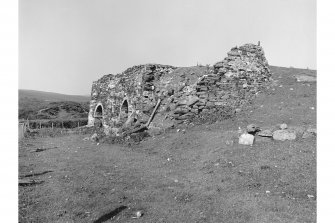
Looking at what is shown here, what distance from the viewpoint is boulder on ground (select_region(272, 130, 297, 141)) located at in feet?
30.2

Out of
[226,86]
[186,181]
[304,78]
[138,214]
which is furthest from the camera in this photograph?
[304,78]

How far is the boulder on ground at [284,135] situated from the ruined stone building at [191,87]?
5.59m

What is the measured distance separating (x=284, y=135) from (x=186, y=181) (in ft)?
13.8

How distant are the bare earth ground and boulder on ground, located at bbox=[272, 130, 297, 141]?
0.89 feet

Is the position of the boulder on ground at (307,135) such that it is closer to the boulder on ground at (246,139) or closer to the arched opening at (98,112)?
the boulder on ground at (246,139)

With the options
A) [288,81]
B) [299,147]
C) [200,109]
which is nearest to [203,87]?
[200,109]

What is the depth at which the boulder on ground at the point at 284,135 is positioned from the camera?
362 inches

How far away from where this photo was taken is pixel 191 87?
16094mm

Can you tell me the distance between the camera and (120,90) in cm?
2245

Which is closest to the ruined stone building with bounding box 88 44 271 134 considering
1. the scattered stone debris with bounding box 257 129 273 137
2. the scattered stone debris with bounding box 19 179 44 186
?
the scattered stone debris with bounding box 257 129 273 137

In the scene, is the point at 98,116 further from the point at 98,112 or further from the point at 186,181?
Result: the point at 186,181

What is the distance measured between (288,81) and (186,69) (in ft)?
24.1

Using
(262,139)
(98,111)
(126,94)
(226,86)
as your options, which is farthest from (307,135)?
(98,111)

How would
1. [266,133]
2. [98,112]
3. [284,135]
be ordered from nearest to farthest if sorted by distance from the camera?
[284,135]
[266,133]
[98,112]
